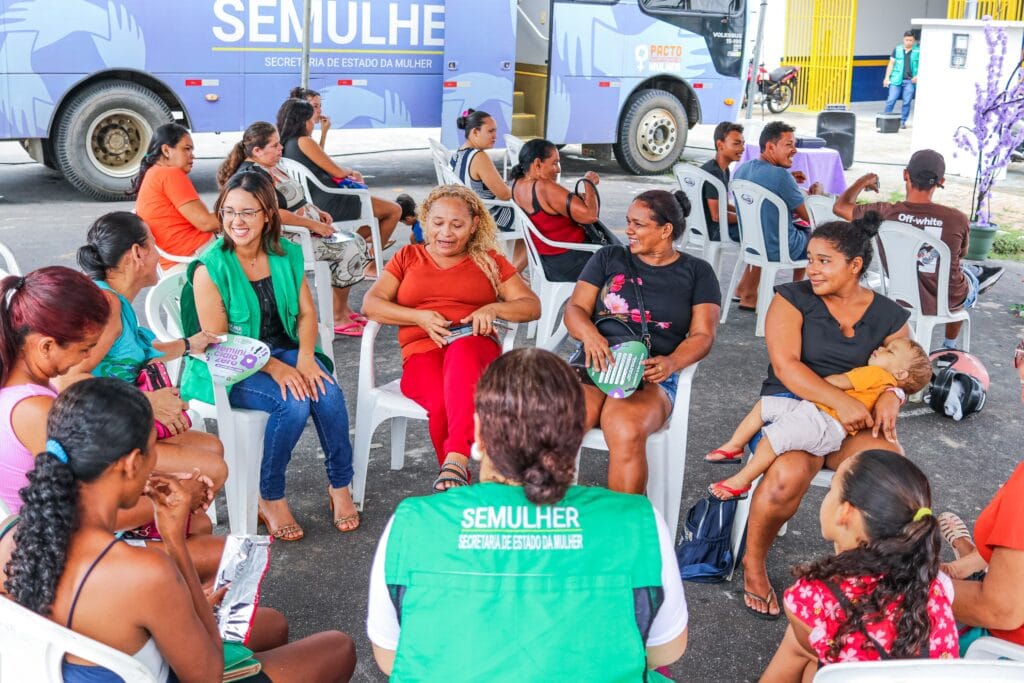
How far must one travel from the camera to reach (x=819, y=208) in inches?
235

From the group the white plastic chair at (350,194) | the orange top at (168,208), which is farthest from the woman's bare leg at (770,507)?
the white plastic chair at (350,194)

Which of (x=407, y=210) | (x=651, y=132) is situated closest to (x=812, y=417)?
(x=407, y=210)

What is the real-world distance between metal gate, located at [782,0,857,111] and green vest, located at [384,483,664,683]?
19.2 meters

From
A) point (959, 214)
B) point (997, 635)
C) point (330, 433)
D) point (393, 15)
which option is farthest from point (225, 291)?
point (393, 15)

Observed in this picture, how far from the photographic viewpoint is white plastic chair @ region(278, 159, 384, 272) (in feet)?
20.7

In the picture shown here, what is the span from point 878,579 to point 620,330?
182 cm

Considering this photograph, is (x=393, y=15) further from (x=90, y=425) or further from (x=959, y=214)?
(x=90, y=425)

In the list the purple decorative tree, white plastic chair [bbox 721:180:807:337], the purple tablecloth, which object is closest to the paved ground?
white plastic chair [bbox 721:180:807:337]

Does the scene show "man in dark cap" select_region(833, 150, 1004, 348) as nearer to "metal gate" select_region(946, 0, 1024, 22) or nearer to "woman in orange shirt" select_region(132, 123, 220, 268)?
"woman in orange shirt" select_region(132, 123, 220, 268)

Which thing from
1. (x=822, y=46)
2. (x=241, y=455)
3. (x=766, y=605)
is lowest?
(x=766, y=605)

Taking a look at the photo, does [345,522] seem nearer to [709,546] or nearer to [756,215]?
[709,546]

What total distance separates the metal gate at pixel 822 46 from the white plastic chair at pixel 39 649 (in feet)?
63.9

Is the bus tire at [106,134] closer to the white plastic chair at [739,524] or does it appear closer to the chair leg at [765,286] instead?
the chair leg at [765,286]

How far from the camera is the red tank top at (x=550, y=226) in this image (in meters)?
5.36
